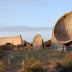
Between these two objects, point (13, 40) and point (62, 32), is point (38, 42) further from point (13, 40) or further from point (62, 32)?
point (13, 40)

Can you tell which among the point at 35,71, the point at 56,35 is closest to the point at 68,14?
the point at 56,35

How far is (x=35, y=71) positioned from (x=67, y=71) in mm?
2313

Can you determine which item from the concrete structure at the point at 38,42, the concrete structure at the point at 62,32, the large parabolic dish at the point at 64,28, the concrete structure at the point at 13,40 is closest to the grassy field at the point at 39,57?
the concrete structure at the point at 62,32

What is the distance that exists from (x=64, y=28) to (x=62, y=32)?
762mm

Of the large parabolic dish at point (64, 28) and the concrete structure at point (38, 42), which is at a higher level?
the large parabolic dish at point (64, 28)

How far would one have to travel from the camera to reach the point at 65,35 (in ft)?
107

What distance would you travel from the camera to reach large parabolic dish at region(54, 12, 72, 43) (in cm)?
3206

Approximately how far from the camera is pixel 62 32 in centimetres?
3316

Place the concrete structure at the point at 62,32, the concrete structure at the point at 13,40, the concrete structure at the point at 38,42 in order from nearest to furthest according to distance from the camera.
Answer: the concrete structure at the point at 62,32 → the concrete structure at the point at 38,42 → the concrete structure at the point at 13,40

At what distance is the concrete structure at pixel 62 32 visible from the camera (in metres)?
31.6

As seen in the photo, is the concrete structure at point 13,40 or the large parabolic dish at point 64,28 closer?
the large parabolic dish at point 64,28

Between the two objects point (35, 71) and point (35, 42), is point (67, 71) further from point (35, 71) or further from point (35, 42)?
point (35, 42)

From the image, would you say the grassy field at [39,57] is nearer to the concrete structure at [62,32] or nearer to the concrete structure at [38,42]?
the concrete structure at [62,32]

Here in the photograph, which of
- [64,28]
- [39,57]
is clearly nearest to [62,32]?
[64,28]
